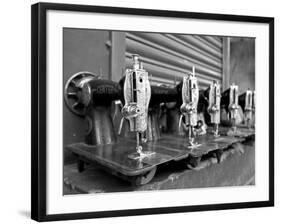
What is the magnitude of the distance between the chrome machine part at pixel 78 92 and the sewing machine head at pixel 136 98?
156 mm

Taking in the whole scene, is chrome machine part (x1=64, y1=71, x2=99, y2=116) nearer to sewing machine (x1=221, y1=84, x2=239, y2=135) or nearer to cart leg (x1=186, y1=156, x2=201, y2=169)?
cart leg (x1=186, y1=156, x2=201, y2=169)

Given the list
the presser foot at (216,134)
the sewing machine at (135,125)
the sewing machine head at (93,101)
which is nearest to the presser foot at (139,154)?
the sewing machine at (135,125)

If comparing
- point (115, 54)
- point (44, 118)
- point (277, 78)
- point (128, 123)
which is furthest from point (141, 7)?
point (277, 78)

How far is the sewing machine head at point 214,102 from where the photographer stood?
1.60 m

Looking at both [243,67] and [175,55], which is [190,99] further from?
[243,67]

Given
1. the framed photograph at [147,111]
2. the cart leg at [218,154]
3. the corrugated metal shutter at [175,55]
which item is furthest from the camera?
the cart leg at [218,154]

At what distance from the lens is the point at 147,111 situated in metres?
1.42

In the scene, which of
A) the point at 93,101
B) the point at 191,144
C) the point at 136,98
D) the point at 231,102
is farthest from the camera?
the point at 231,102

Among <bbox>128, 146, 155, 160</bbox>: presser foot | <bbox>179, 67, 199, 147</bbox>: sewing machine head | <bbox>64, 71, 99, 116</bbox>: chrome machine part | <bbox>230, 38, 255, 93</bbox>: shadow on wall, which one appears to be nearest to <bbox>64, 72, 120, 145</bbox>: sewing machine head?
<bbox>64, 71, 99, 116</bbox>: chrome machine part

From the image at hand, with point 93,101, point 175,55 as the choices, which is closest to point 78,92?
point 93,101

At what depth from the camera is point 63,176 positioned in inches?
52.6

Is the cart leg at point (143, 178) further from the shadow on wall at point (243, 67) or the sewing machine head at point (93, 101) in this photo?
the shadow on wall at point (243, 67)

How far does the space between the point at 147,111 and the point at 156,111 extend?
0.15 m

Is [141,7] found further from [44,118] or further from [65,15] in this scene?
[44,118]
